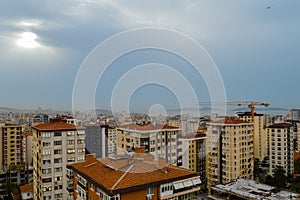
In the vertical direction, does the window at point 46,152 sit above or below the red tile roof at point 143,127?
below

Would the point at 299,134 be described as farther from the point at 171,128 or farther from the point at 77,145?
the point at 77,145

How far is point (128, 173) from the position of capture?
276 cm

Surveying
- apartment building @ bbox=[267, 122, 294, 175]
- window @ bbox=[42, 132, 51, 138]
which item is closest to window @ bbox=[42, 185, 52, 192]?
window @ bbox=[42, 132, 51, 138]

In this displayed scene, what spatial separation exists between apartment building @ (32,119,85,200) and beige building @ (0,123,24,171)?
341 cm

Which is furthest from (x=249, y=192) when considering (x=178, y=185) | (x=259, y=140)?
(x=259, y=140)

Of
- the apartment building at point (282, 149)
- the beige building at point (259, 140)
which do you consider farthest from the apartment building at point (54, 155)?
the beige building at point (259, 140)

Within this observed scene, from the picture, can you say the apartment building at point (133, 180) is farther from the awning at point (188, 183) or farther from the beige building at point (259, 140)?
the beige building at point (259, 140)

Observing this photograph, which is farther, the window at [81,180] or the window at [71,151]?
the window at [71,151]

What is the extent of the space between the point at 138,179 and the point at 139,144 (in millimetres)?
3856

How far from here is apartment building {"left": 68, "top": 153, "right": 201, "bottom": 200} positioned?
2.59 m

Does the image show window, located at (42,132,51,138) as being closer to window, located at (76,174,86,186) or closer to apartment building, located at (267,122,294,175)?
window, located at (76,174,86,186)

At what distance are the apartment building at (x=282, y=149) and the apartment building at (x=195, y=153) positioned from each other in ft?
8.84

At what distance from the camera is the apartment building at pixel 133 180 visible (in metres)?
2.59

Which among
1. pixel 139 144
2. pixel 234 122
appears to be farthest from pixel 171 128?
pixel 234 122
